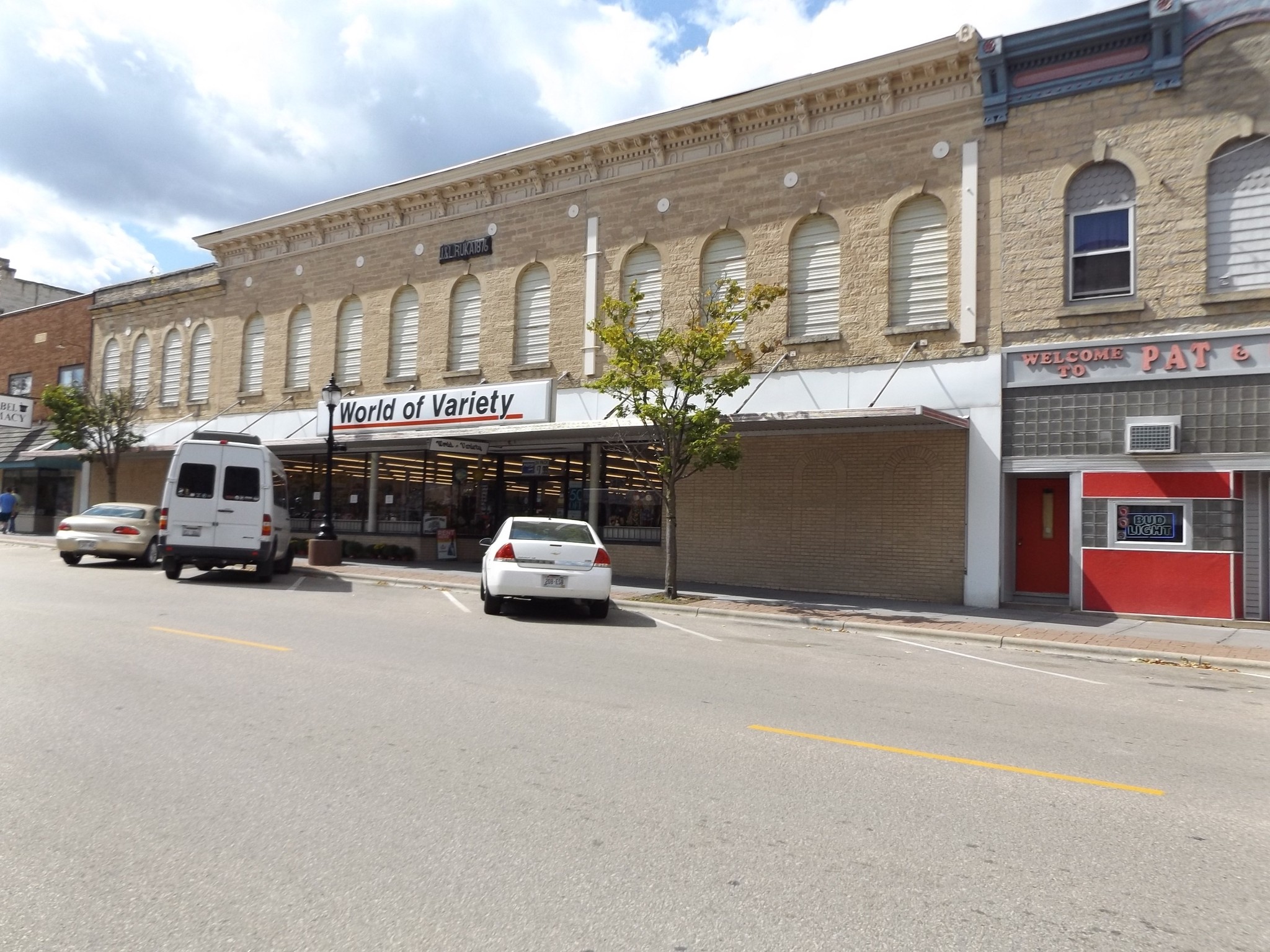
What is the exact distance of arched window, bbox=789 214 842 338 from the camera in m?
17.6

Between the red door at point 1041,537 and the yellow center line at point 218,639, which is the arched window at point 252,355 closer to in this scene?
the yellow center line at point 218,639

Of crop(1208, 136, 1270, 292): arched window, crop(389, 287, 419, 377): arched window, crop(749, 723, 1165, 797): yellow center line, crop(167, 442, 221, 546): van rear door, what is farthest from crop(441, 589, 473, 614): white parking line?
crop(1208, 136, 1270, 292): arched window

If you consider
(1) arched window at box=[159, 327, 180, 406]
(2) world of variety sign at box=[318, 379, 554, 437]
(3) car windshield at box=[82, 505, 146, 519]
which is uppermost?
(1) arched window at box=[159, 327, 180, 406]

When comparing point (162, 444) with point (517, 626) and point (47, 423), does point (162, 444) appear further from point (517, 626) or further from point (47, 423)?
point (517, 626)

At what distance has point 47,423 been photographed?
109 ft

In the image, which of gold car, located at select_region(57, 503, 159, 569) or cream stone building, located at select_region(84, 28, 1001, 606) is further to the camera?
gold car, located at select_region(57, 503, 159, 569)

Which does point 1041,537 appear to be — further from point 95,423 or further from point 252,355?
point 95,423

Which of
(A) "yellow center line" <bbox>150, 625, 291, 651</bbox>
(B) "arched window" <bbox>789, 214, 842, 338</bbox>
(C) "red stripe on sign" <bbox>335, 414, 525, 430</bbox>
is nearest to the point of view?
(A) "yellow center line" <bbox>150, 625, 291, 651</bbox>

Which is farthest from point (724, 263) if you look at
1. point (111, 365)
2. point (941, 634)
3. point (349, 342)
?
point (111, 365)

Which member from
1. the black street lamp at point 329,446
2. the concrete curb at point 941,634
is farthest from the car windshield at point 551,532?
the black street lamp at point 329,446

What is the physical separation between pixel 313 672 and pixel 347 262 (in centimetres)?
1950

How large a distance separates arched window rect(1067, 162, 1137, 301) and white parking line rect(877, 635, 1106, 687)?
6976 mm

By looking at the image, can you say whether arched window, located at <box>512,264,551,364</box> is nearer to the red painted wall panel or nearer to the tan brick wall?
the tan brick wall

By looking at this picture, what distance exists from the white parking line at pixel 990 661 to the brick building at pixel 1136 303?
4.25m
